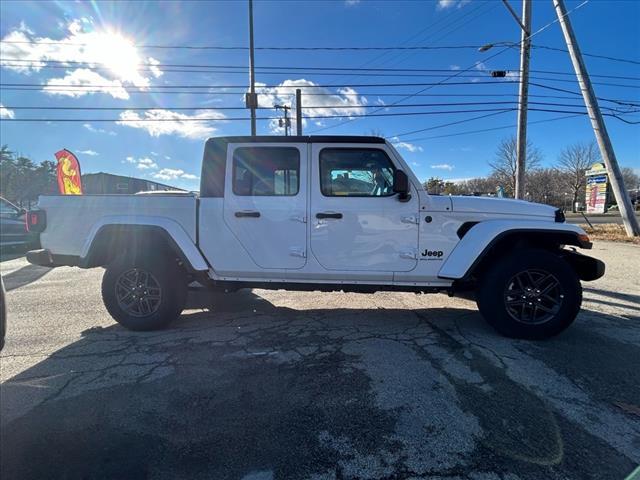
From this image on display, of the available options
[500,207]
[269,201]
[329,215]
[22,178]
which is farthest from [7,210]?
[22,178]

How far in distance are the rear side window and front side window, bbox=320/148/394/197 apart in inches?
14.0

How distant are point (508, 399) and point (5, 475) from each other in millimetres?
3233

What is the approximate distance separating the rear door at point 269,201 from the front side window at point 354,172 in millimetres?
258

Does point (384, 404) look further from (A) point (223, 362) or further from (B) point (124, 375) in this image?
(B) point (124, 375)

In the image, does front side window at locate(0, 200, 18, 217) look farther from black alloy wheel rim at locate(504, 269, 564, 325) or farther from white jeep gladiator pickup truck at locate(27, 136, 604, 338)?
black alloy wheel rim at locate(504, 269, 564, 325)

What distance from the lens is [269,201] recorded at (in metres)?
4.37

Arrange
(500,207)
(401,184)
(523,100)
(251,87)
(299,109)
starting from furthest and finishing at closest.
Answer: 1. (299,109)
2. (251,87)
3. (523,100)
4. (500,207)
5. (401,184)

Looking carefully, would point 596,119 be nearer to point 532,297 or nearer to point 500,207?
point 500,207

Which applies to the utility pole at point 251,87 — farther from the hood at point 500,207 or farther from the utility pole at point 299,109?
the hood at point 500,207

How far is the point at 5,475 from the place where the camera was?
2105 mm

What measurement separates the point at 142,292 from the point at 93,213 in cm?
110

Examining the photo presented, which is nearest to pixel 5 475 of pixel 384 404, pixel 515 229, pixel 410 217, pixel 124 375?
pixel 124 375

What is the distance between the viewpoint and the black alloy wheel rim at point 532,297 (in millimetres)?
4113

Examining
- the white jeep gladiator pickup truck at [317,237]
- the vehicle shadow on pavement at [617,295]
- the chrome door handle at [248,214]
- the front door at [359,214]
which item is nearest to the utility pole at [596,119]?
the vehicle shadow on pavement at [617,295]
